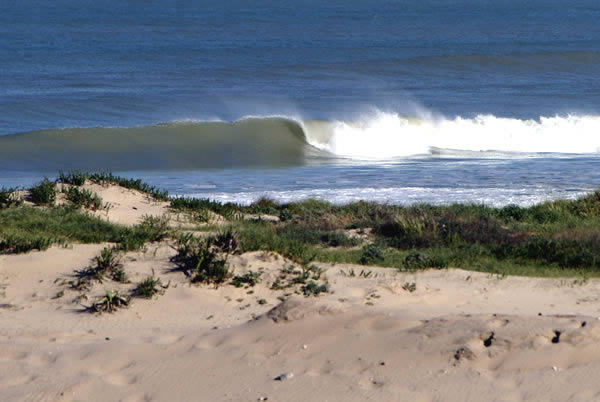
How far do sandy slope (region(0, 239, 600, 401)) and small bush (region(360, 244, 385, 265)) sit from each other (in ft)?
3.01

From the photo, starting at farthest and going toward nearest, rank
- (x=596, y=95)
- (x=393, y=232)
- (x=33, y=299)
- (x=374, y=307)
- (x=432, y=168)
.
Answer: (x=596, y=95) → (x=432, y=168) → (x=393, y=232) → (x=33, y=299) → (x=374, y=307)

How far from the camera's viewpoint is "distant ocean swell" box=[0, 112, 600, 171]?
23.3m

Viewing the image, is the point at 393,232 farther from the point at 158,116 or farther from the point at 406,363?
the point at 158,116

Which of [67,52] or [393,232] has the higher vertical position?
[67,52]

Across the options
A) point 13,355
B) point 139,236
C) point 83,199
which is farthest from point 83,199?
point 13,355

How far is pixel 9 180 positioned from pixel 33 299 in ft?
41.8

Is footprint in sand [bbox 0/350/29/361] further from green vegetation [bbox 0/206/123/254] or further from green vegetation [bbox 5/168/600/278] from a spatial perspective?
green vegetation [bbox 0/206/123/254]

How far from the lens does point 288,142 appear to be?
25.6 meters

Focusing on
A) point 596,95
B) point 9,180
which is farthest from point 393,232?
point 596,95

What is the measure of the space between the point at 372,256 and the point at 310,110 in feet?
70.5

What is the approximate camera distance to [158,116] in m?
28.6

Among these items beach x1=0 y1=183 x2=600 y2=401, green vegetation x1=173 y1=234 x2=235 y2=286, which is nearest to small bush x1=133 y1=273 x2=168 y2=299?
beach x1=0 y1=183 x2=600 y2=401

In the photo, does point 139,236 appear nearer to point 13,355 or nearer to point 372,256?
point 372,256

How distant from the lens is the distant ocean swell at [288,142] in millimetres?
23297
